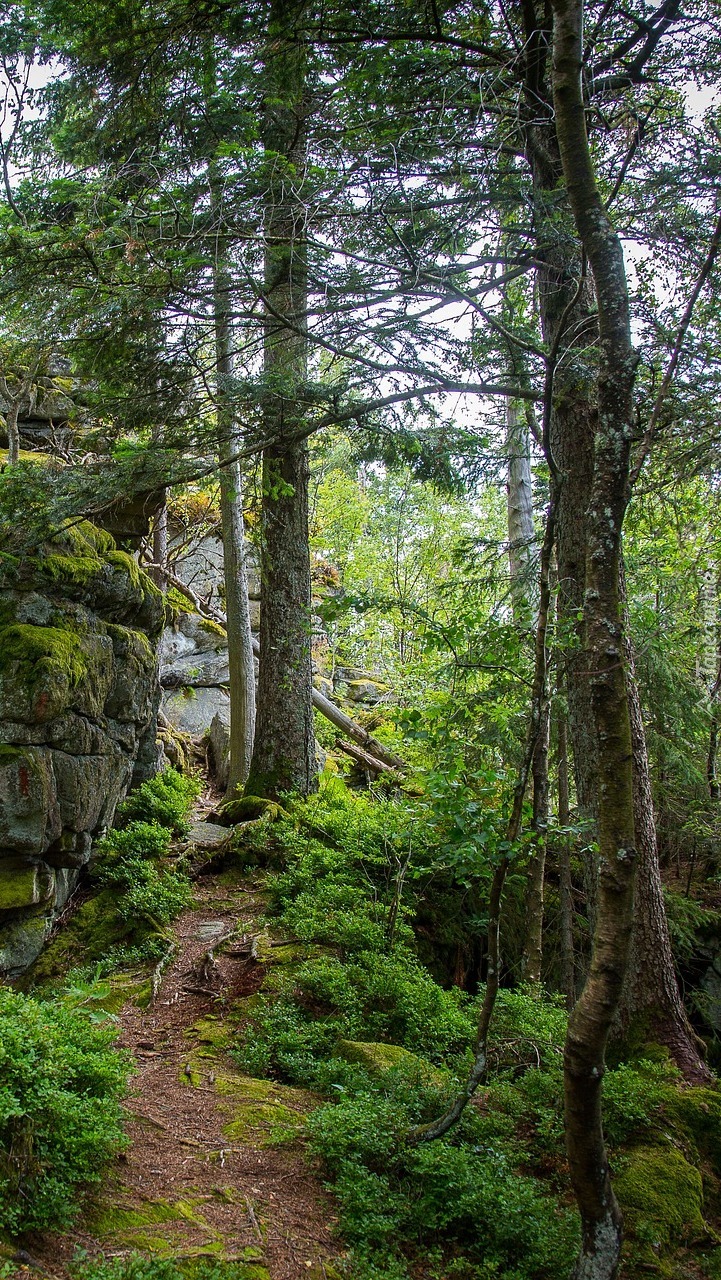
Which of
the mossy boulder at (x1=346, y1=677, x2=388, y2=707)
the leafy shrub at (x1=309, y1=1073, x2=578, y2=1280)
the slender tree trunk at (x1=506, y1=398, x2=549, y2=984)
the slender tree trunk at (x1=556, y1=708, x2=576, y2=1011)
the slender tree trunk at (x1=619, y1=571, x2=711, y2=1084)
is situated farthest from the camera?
the mossy boulder at (x1=346, y1=677, x2=388, y2=707)

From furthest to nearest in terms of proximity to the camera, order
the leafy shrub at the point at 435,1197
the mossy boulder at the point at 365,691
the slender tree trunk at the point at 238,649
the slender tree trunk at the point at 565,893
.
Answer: the mossy boulder at the point at 365,691, the slender tree trunk at the point at 238,649, the slender tree trunk at the point at 565,893, the leafy shrub at the point at 435,1197

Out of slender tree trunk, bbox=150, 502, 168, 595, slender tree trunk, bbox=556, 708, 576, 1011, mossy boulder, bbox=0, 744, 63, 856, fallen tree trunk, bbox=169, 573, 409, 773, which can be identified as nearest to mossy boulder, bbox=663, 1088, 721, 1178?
slender tree trunk, bbox=556, 708, 576, 1011

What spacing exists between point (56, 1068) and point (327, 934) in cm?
352

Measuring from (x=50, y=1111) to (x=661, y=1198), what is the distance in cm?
316

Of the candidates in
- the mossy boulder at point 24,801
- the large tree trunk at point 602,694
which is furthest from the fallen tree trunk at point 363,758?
the large tree trunk at point 602,694

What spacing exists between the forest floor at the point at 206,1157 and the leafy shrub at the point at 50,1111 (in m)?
0.13

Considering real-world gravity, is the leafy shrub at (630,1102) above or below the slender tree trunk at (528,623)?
below

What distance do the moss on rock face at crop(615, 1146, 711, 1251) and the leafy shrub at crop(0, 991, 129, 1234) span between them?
104 inches

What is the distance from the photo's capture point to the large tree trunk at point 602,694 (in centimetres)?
286

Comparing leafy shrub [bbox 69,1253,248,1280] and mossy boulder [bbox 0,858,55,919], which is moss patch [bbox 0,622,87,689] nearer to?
mossy boulder [bbox 0,858,55,919]

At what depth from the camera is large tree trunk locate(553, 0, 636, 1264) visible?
286 cm

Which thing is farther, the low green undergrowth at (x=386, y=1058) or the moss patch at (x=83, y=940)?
the moss patch at (x=83, y=940)

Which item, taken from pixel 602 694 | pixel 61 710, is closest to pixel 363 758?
pixel 61 710

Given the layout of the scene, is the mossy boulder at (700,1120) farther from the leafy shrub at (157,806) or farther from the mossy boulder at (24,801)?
the leafy shrub at (157,806)
